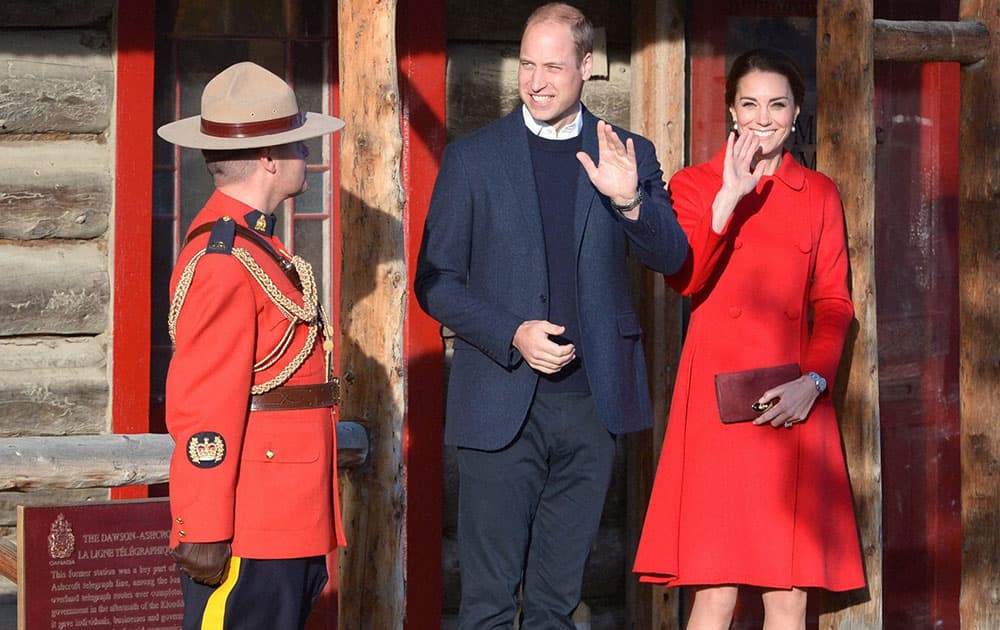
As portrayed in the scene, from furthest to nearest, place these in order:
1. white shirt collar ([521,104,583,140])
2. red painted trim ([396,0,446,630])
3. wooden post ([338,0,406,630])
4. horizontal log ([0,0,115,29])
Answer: red painted trim ([396,0,446,630])
horizontal log ([0,0,115,29])
wooden post ([338,0,406,630])
white shirt collar ([521,104,583,140])

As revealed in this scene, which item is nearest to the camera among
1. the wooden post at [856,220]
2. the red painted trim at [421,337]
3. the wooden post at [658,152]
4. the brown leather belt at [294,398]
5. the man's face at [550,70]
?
the brown leather belt at [294,398]

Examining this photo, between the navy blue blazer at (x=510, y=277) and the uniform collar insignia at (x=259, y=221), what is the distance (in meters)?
0.66

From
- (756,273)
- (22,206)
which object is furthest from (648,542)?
(22,206)

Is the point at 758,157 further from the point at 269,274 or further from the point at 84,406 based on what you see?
the point at 84,406

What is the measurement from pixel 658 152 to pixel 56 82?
89.2 inches

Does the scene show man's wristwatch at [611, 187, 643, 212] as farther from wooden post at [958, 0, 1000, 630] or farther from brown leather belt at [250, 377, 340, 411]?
wooden post at [958, 0, 1000, 630]

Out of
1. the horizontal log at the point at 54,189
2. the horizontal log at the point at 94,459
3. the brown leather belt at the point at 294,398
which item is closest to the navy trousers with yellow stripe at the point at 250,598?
the brown leather belt at the point at 294,398

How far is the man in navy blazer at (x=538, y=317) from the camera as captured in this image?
4352 mm

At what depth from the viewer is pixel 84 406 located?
586cm

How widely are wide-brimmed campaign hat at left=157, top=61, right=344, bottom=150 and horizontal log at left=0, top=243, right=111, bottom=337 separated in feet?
6.42

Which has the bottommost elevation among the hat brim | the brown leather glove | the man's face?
the brown leather glove

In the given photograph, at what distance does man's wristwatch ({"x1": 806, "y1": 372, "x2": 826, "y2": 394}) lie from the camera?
15.4 ft

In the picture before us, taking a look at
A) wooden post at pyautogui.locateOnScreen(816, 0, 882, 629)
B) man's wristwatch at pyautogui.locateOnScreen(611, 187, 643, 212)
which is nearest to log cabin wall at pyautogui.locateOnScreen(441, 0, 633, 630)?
wooden post at pyautogui.locateOnScreen(816, 0, 882, 629)

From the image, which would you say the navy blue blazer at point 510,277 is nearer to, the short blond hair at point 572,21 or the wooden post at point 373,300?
the short blond hair at point 572,21
